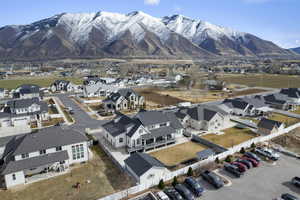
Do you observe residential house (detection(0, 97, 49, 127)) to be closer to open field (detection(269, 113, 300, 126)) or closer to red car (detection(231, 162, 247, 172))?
red car (detection(231, 162, 247, 172))

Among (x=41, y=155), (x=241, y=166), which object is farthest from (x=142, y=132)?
(x=241, y=166)

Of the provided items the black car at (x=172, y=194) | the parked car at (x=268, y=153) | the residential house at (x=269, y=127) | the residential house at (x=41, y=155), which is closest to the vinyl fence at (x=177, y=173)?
the residential house at (x=269, y=127)

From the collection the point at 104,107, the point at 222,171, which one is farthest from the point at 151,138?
the point at 104,107

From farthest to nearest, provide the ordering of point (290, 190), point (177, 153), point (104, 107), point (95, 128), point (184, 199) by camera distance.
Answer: point (104, 107)
point (95, 128)
point (177, 153)
point (290, 190)
point (184, 199)

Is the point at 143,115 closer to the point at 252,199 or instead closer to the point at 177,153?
the point at 177,153

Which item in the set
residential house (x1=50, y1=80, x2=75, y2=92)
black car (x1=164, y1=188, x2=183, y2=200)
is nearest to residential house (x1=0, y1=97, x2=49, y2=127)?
residential house (x1=50, y1=80, x2=75, y2=92)

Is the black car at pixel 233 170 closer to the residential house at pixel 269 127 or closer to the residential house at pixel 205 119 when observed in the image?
the residential house at pixel 205 119
